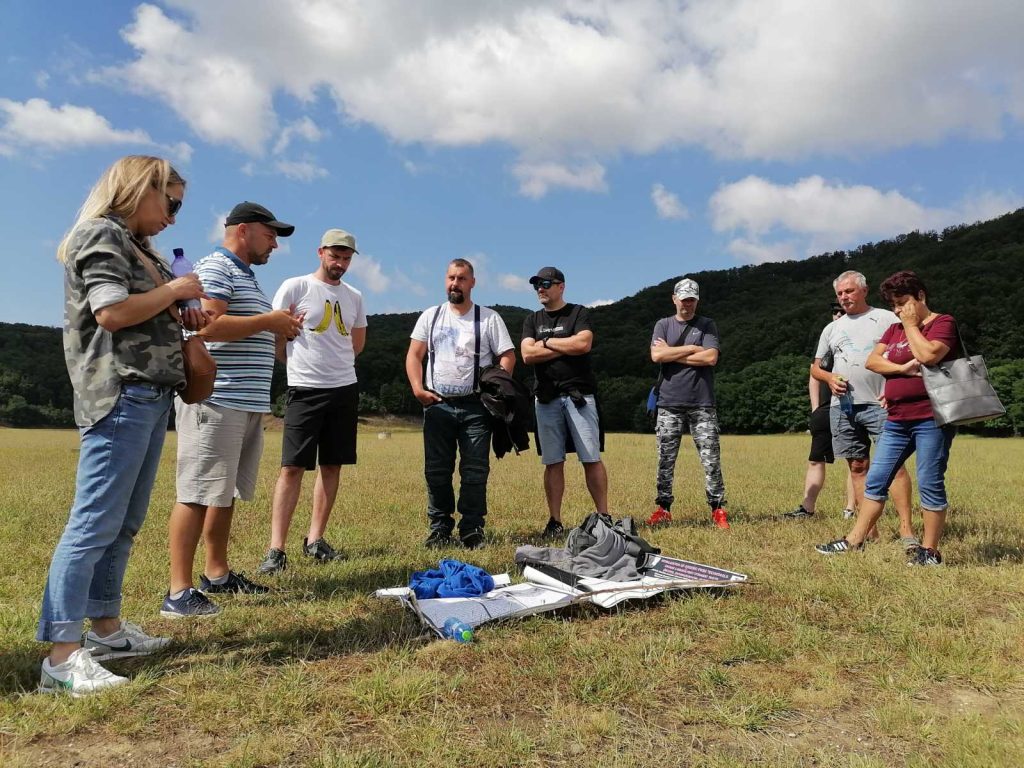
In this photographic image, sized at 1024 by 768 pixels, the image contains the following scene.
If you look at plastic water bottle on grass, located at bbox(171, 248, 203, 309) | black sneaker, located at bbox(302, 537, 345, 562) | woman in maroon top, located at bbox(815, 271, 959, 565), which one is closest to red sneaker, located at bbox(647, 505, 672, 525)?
woman in maroon top, located at bbox(815, 271, 959, 565)

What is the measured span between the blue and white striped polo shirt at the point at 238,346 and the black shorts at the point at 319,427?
102 centimetres

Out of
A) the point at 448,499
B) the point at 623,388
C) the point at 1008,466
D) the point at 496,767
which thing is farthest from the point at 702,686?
the point at 623,388

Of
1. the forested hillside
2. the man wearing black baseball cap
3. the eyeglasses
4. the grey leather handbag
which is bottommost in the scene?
the grey leather handbag

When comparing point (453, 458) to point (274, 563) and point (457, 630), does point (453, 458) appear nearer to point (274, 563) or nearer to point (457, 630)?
point (274, 563)

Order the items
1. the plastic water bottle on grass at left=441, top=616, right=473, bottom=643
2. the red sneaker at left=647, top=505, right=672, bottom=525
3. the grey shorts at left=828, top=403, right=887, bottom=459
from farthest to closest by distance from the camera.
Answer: the red sneaker at left=647, top=505, right=672, bottom=525, the grey shorts at left=828, top=403, right=887, bottom=459, the plastic water bottle on grass at left=441, top=616, right=473, bottom=643

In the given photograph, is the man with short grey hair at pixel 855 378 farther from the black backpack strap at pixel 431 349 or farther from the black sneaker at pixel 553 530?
A: the black backpack strap at pixel 431 349

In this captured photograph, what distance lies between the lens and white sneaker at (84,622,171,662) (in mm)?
3264

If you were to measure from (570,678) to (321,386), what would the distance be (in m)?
3.41

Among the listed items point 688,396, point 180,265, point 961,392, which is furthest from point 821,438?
point 180,265

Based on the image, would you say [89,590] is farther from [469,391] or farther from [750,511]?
[750,511]

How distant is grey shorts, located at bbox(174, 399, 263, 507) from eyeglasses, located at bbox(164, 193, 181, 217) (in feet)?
3.95

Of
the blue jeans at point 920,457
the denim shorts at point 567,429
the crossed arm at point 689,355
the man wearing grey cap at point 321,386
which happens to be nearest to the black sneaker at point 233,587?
the man wearing grey cap at point 321,386

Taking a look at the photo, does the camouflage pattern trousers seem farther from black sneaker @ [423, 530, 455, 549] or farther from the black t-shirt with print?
black sneaker @ [423, 530, 455, 549]

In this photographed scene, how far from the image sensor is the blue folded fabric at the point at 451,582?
4.27 meters
